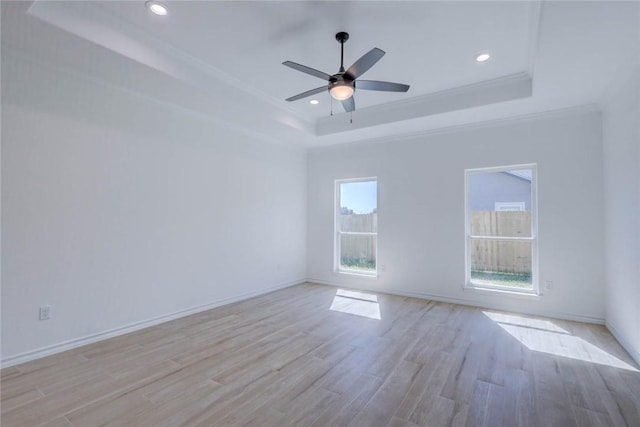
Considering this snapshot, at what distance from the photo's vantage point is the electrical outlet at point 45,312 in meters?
2.86

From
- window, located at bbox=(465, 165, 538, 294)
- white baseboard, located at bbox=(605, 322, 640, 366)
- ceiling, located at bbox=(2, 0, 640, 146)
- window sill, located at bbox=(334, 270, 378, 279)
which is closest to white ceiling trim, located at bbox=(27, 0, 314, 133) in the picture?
ceiling, located at bbox=(2, 0, 640, 146)

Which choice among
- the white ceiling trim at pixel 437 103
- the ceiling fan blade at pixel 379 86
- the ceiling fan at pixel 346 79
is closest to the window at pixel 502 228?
the white ceiling trim at pixel 437 103

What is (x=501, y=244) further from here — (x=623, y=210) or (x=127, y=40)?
(x=127, y=40)

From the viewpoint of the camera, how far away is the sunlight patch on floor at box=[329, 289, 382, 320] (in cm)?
426

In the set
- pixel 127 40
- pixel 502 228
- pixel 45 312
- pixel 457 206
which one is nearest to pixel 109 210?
pixel 45 312

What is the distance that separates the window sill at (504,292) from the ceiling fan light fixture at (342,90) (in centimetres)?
352

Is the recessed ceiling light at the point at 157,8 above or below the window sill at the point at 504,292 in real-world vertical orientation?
above

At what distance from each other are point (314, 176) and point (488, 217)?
130 inches

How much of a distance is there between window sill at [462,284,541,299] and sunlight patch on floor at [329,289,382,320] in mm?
1466

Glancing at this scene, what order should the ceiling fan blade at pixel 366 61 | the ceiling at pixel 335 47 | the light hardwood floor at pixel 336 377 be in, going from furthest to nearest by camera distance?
the ceiling at pixel 335 47 < the ceiling fan blade at pixel 366 61 < the light hardwood floor at pixel 336 377

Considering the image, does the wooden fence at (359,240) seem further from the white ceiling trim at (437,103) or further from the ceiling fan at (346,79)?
the ceiling fan at (346,79)

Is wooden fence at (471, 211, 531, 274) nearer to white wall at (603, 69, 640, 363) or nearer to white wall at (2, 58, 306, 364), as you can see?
white wall at (603, 69, 640, 363)

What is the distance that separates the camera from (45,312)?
2887 mm

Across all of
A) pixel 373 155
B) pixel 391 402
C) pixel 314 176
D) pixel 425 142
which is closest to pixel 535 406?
pixel 391 402
